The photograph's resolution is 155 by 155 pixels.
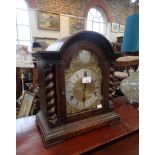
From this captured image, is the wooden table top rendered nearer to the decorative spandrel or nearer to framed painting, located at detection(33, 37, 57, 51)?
the decorative spandrel

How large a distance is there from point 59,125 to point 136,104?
51 cm

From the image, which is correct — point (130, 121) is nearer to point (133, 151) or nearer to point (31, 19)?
point (133, 151)

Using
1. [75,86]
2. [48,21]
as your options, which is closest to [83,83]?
[75,86]

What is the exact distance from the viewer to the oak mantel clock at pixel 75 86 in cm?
56

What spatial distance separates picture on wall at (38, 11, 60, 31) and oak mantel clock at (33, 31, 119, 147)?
345 centimetres

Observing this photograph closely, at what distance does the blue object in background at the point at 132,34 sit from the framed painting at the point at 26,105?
2.74 feet

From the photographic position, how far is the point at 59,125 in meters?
0.59

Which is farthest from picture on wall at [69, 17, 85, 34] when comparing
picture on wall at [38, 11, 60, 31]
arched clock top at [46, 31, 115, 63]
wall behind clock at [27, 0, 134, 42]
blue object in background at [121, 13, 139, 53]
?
arched clock top at [46, 31, 115, 63]

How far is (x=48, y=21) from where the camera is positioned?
3.88m

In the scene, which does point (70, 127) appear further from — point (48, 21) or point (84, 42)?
point (48, 21)

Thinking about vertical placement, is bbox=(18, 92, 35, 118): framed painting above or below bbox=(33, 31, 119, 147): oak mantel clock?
below

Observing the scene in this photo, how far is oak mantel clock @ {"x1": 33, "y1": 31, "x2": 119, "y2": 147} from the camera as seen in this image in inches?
22.2

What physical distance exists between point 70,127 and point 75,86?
0.16 m
